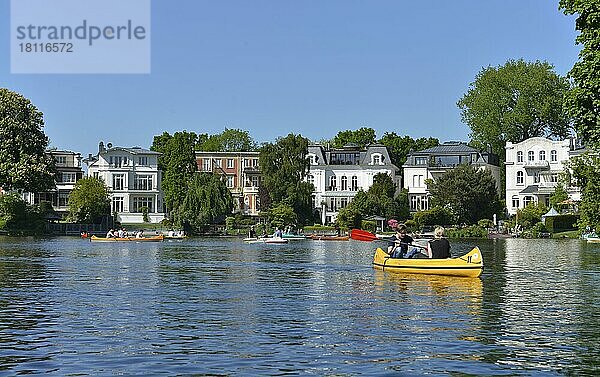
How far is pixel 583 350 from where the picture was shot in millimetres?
17406

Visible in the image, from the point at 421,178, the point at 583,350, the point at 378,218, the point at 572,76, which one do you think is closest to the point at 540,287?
the point at 572,76

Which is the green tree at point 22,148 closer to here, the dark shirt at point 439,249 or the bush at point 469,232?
the bush at point 469,232

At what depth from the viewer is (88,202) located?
98500 mm

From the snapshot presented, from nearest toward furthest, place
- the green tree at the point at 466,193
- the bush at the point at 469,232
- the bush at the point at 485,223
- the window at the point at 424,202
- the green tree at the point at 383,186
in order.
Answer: the bush at the point at 469,232
the bush at the point at 485,223
the green tree at the point at 466,193
the green tree at the point at 383,186
the window at the point at 424,202

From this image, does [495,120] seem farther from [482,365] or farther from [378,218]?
[482,365]

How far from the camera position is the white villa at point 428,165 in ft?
367

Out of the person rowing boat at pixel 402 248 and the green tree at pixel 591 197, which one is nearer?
the person rowing boat at pixel 402 248

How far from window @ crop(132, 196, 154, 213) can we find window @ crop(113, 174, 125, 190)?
2225 mm

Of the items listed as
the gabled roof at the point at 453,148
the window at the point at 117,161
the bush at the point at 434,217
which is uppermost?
the gabled roof at the point at 453,148

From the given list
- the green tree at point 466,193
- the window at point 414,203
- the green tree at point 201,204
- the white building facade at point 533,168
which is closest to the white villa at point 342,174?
the window at point 414,203

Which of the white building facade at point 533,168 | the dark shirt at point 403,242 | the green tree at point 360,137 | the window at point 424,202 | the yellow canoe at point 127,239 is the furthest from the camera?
the green tree at point 360,137

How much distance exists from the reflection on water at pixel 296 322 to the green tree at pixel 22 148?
44462mm

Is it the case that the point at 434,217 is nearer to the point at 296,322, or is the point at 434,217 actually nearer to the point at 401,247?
the point at 401,247

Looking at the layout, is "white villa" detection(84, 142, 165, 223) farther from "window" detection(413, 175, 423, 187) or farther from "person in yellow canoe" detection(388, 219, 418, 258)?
"person in yellow canoe" detection(388, 219, 418, 258)
